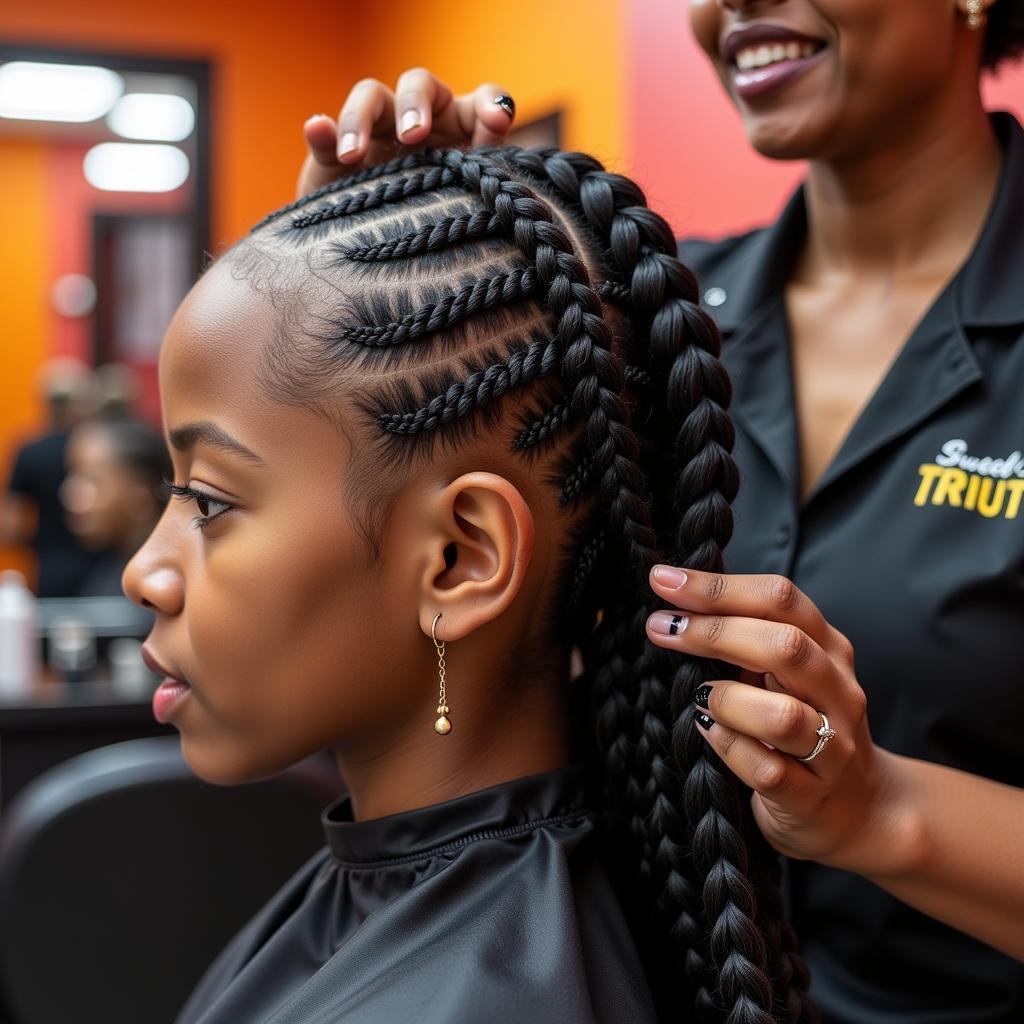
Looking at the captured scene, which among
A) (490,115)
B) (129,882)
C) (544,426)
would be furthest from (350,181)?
(129,882)

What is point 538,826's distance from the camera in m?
1.00

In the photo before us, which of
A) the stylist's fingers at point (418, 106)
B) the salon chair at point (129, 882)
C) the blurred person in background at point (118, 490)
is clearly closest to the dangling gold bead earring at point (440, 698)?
the stylist's fingers at point (418, 106)

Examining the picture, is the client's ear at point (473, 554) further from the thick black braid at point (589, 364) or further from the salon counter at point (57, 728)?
the salon counter at point (57, 728)

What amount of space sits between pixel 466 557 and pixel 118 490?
289 centimetres

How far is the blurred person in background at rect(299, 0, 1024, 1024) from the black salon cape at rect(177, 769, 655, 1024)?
6.6 inches

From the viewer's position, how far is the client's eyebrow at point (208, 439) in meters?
0.96

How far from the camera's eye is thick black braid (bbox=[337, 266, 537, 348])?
0.94 metres

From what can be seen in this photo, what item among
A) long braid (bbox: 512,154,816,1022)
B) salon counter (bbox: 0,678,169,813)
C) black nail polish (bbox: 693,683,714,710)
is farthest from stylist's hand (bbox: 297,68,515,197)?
salon counter (bbox: 0,678,169,813)

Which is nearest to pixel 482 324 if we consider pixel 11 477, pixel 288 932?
pixel 288 932

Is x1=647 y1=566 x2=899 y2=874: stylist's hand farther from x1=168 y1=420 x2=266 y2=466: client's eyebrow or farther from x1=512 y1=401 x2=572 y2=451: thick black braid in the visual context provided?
x1=168 y1=420 x2=266 y2=466: client's eyebrow

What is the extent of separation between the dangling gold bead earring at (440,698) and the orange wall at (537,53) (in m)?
2.15

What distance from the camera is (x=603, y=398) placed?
3.01 feet

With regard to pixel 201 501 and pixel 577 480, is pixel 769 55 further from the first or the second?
pixel 201 501

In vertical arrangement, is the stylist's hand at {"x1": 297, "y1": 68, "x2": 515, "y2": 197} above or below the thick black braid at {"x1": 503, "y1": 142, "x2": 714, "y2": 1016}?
above
